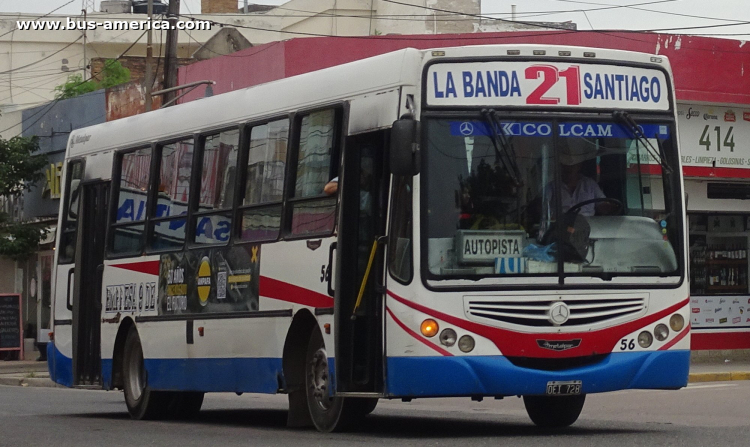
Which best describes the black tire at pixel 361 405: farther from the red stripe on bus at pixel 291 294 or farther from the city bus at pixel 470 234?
the red stripe on bus at pixel 291 294

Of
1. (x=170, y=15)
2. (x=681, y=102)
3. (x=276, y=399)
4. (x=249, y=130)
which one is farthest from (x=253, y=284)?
(x=170, y=15)

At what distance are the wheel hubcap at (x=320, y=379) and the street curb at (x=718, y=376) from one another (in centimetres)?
1138

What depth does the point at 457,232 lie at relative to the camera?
10.3 m

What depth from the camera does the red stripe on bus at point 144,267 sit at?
47.1 feet

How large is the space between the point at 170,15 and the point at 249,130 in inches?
622

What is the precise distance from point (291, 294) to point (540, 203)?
242cm

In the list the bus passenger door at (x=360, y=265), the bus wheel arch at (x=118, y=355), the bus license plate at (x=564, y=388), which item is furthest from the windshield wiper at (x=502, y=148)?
the bus wheel arch at (x=118, y=355)

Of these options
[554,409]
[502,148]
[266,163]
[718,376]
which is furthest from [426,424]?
[718,376]

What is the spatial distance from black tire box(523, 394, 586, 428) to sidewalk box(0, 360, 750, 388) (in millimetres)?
10063

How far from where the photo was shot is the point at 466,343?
10180mm

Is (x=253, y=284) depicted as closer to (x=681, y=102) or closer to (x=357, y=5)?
(x=681, y=102)

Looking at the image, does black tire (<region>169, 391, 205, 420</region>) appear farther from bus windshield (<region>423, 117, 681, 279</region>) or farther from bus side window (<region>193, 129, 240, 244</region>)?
bus windshield (<region>423, 117, 681, 279</region>)

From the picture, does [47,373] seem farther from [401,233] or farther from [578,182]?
[578,182]

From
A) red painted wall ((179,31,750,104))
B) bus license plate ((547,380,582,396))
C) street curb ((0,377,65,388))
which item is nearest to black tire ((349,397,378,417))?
bus license plate ((547,380,582,396))
